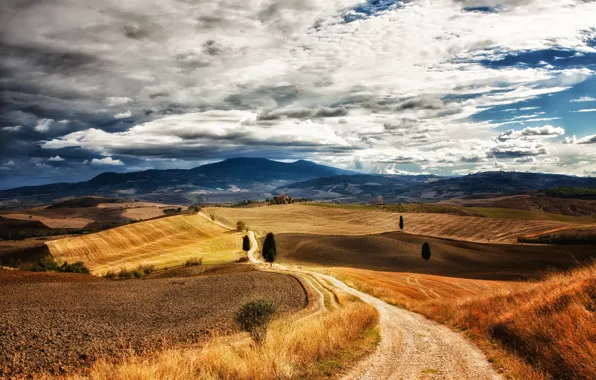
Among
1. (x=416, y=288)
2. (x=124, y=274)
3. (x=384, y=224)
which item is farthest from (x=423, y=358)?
(x=384, y=224)

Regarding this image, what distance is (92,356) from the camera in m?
17.7

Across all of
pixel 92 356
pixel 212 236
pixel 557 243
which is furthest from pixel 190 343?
pixel 557 243

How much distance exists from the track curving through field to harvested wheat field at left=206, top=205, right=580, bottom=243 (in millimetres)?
108169

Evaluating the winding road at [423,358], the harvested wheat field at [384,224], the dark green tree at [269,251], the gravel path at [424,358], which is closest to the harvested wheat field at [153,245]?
the dark green tree at [269,251]

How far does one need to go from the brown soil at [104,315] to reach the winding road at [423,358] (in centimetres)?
1013

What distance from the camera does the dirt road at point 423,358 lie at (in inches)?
496

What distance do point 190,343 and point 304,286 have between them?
22.8 m

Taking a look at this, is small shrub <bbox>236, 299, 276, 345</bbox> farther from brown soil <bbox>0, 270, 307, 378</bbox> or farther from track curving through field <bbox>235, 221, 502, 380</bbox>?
track curving through field <bbox>235, 221, 502, 380</bbox>

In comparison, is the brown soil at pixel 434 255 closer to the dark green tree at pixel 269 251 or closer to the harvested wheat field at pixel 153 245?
the dark green tree at pixel 269 251

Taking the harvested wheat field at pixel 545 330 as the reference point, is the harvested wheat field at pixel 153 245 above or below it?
below

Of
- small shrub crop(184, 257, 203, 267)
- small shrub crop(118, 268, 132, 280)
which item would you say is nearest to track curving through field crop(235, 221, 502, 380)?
small shrub crop(118, 268, 132, 280)

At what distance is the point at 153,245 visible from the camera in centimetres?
8900

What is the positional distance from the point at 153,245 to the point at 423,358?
8524cm

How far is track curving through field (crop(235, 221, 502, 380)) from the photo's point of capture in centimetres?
1258
